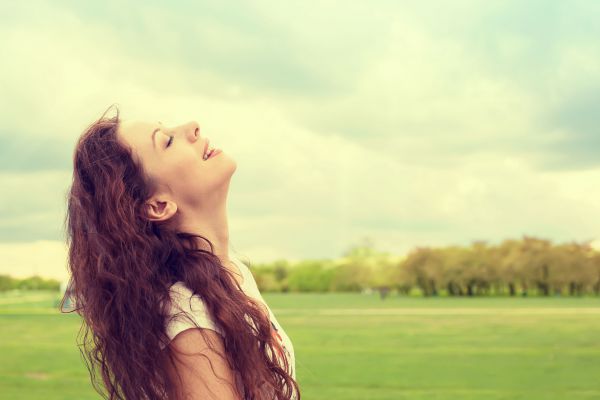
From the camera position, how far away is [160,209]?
1975mm

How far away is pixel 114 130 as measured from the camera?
2.07 metres

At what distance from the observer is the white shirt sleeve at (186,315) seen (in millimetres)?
1791

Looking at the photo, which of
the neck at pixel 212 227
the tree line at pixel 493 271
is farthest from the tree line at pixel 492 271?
the neck at pixel 212 227

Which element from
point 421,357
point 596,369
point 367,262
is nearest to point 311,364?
point 421,357

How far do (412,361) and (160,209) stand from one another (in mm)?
11987

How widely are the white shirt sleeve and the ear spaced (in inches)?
8.1

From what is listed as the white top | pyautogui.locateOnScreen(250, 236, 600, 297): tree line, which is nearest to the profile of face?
the white top

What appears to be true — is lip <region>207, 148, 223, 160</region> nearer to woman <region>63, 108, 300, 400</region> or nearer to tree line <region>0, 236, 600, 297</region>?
woman <region>63, 108, 300, 400</region>

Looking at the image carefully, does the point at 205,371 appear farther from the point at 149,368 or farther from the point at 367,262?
the point at 367,262

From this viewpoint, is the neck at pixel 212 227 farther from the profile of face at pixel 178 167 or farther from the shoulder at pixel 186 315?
the shoulder at pixel 186 315

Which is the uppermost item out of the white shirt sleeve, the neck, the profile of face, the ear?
the profile of face

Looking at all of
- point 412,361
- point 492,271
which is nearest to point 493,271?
point 492,271

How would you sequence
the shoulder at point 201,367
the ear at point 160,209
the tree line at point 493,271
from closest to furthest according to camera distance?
the shoulder at point 201,367 → the ear at point 160,209 → the tree line at point 493,271

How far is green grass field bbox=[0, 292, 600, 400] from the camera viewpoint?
409 inches
